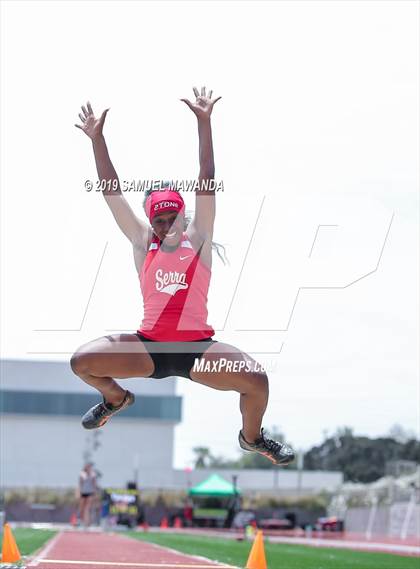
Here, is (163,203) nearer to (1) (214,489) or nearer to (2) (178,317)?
(2) (178,317)

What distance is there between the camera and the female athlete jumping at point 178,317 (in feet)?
24.5

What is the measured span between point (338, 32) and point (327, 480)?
3448 inches

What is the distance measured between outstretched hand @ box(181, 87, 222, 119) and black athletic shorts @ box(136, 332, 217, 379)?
1.63 meters

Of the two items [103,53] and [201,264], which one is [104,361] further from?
[103,53]

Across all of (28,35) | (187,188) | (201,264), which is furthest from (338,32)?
(201,264)

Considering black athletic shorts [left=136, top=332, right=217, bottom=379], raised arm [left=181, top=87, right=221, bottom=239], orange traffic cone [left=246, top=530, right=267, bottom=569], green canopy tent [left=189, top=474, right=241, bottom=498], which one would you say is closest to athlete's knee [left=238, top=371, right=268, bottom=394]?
black athletic shorts [left=136, top=332, right=217, bottom=379]

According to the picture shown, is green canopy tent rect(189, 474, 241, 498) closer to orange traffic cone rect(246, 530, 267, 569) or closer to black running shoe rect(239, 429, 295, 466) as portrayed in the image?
orange traffic cone rect(246, 530, 267, 569)

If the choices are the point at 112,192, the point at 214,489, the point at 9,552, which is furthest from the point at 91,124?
the point at 214,489

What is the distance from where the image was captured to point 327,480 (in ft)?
318

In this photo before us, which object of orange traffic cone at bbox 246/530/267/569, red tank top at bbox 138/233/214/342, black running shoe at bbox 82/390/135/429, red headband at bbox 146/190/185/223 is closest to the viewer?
red tank top at bbox 138/233/214/342

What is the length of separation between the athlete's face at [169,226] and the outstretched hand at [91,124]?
0.95 m

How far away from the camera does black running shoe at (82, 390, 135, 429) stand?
840cm

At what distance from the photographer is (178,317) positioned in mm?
7441

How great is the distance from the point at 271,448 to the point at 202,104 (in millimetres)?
2776
